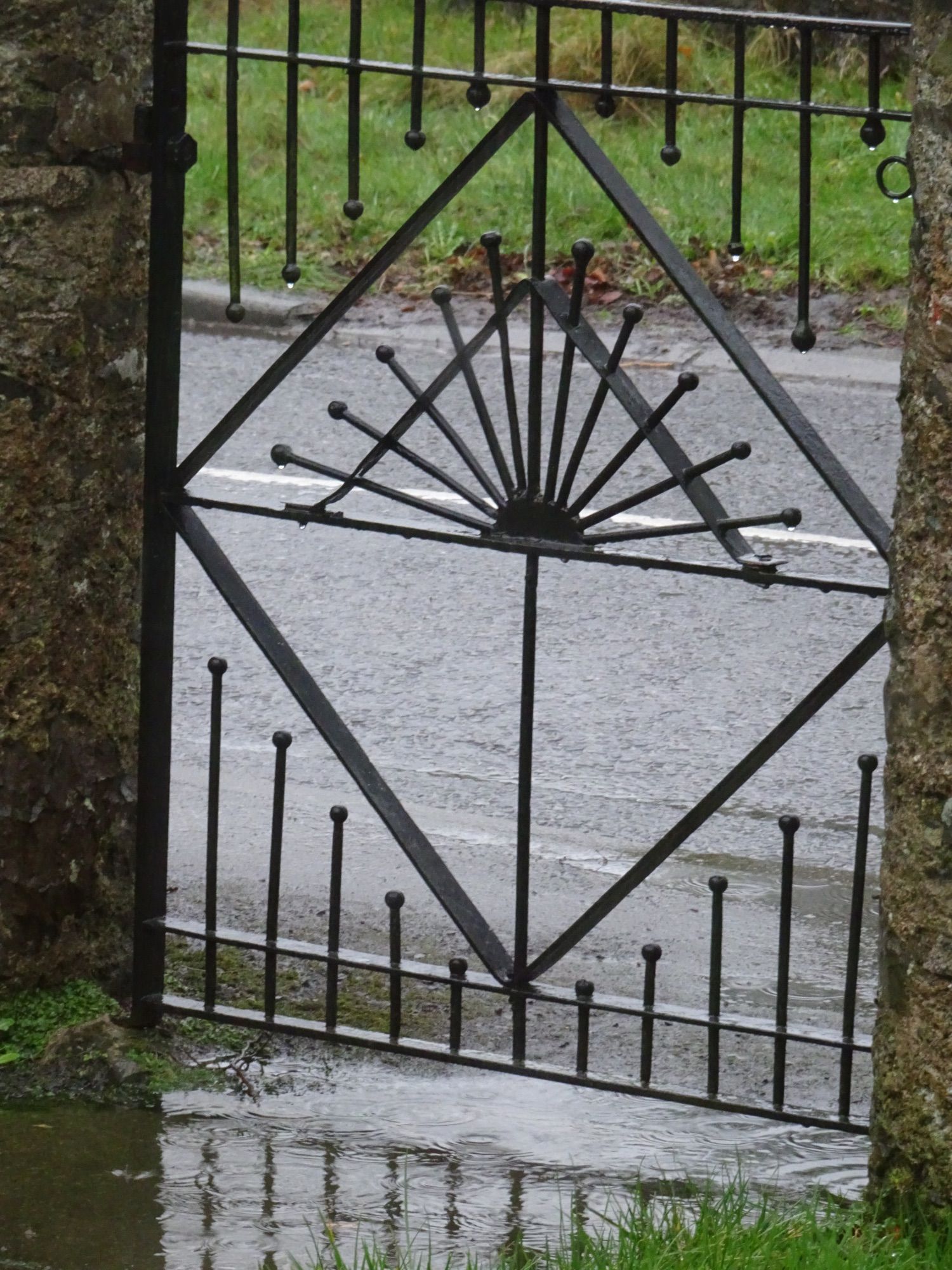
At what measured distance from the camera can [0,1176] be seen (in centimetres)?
302

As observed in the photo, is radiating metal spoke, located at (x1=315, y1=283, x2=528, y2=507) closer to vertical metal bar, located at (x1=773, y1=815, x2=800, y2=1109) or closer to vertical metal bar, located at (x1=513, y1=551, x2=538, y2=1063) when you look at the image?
vertical metal bar, located at (x1=513, y1=551, x2=538, y2=1063)

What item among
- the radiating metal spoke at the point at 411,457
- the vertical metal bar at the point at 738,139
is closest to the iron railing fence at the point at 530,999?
the radiating metal spoke at the point at 411,457

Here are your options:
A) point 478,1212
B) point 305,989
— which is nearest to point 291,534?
point 305,989

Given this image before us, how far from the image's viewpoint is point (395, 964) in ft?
11.1

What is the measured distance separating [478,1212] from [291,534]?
418cm

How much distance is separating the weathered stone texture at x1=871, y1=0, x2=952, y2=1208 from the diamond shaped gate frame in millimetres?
293

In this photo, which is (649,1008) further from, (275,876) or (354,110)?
(354,110)

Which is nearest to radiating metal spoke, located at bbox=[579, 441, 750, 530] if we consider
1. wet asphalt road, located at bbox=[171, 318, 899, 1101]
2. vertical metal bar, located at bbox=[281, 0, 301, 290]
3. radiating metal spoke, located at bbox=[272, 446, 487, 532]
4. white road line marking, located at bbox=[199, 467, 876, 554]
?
radiating metal spoke, located at bbox=[272, 446, 487, 532]

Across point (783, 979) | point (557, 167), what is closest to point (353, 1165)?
point (783, 979)

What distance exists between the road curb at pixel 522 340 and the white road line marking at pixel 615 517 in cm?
138

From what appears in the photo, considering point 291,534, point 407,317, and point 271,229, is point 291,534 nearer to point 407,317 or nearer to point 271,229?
point 407,317

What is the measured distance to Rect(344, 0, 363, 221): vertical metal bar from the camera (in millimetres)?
3092

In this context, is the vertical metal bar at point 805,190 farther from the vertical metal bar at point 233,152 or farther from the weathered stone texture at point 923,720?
the vertical metal bar at point 233,152

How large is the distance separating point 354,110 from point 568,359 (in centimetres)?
53
